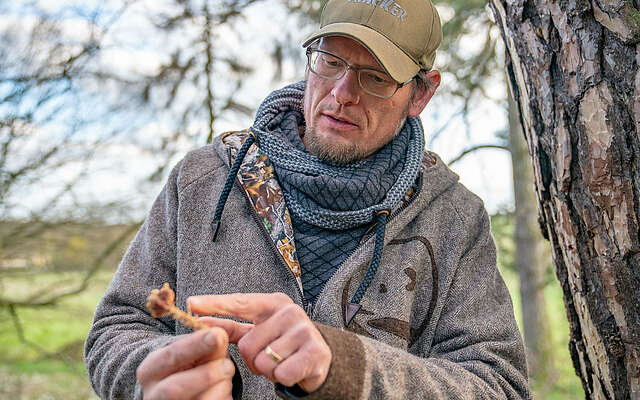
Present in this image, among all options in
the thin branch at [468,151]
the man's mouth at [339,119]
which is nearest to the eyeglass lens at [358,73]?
the man's mouth at [339,119]

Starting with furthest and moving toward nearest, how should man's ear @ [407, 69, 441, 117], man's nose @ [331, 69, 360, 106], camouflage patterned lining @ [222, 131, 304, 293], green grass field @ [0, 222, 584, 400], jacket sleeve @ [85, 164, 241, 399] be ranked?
green grass field @ [0, 222, 584, 400]
man's ear @ [407, 69, 441, 117]
man's nose @ [331, 69, 360, 106]
camouflage patterned lining @ [222, 131, 304, 293]
jacket sleeve @ [85, 164, 241, 399]

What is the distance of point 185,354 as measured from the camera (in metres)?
1.08

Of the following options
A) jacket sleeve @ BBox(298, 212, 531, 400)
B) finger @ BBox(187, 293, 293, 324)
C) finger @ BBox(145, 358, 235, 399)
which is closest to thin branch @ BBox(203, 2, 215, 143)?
jacket sleeve @ BBox(298, 212, 531, 400)

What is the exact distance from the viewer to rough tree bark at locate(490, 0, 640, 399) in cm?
143

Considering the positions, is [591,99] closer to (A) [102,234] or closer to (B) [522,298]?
(A) [102,234]

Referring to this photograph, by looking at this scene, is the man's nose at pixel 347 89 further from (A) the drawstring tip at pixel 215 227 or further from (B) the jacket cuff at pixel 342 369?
(B) the jacket cuff at pixel 342 369

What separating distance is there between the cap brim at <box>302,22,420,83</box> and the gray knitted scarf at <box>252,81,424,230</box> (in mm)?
277

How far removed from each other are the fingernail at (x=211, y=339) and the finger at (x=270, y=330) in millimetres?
118

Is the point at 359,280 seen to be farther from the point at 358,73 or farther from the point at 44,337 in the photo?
the point at 44,337

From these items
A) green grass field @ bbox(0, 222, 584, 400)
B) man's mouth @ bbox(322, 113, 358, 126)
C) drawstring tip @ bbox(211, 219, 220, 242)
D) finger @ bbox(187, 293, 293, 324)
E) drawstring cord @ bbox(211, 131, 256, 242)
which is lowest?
green grass field @ bbox(0, 222, 584, 400)

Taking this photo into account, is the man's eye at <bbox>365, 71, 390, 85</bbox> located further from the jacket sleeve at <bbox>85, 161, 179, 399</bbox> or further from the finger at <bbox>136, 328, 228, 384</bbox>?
the finger at <bbox>136, 328, 228, 384</bbox>

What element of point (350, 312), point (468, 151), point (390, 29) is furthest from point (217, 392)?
point (468, 151)

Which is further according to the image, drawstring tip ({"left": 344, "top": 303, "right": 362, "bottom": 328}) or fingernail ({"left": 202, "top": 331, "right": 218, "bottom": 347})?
drawstring tip ({"left": 344, "top": 303, "right": 362, "bottom": 328})

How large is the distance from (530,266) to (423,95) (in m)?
4.60
